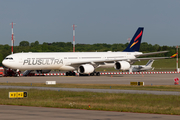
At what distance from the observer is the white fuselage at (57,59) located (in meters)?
62.0

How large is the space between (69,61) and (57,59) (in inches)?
107

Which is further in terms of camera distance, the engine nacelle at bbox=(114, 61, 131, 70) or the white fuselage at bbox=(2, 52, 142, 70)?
the engine nacelle at bbox=(114, 61, 131, 70)

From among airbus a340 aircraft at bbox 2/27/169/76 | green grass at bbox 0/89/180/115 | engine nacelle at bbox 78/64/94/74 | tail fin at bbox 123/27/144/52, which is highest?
tail fin at bbox 123/27/144/52

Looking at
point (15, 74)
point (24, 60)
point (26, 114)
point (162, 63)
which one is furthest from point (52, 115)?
point (162, 63)

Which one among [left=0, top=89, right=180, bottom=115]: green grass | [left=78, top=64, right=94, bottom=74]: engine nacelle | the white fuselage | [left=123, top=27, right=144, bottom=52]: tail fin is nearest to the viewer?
[left=0, top=89, right=180, bottom=115]: green grass

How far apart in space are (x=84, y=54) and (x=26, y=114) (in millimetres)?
52014

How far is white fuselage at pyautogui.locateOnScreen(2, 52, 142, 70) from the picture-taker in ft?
203

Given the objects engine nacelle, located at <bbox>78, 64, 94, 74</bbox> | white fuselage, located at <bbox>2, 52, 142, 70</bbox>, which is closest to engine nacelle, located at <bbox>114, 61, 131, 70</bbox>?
white fuselage, located at <bbox>2, 52, 142, 70</bbox>

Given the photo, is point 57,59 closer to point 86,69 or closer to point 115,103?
point 86,69

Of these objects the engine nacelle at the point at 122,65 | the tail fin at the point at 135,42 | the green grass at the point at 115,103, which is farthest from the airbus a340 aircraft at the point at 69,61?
the green grass at the point at 115,103

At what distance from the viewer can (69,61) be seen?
67.4 metres

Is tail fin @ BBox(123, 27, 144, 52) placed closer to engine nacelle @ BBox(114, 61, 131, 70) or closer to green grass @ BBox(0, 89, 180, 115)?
engine nacelle @ BBox(114, 61, 131, 70)

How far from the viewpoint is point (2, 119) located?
16141mm

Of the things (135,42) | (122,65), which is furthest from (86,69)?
(135,42)
